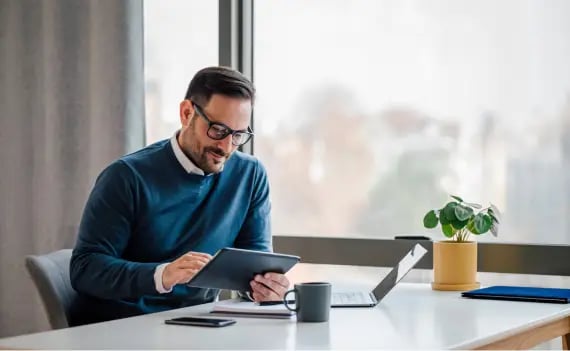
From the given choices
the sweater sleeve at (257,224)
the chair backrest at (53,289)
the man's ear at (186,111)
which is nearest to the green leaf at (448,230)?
the sweater sleeve at (257,224)

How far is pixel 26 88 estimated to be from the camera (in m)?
3.67

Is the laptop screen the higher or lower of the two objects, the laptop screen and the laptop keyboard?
the higher

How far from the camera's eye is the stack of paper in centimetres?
224

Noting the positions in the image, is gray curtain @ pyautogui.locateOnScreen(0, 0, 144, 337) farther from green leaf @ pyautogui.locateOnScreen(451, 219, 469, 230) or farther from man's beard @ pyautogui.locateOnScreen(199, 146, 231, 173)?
green leaf @ pyautogui.locateOnScreen(451, 219, 469, 230)

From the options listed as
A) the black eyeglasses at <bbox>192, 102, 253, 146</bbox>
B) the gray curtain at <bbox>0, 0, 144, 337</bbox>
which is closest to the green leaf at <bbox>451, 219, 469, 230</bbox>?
the black eyeglasses at <bbox>192, 102, 253, 146</bbox>

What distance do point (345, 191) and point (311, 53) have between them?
513 millimetres

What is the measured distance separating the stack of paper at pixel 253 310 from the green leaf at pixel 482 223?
0.81 meters

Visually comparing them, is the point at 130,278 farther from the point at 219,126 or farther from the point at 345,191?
the point at 345,191

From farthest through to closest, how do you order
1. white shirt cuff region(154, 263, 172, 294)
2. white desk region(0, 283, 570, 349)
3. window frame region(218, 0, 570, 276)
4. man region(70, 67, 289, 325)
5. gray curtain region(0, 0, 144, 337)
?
gray curtain region(0, 0, 144, 337), window frame region(218, 0, 570, 276), man region(70, 67, 289, 325), white shirt cuff region(154, 263, 172, 294), white desk region(0, 283, 570, 349)

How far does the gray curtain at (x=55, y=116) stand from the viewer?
139 inches

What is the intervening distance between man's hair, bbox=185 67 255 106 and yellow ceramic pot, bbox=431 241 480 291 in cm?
76

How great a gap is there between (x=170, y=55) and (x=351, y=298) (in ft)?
4.88

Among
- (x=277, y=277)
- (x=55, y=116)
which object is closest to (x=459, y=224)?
(x=277, y=277)

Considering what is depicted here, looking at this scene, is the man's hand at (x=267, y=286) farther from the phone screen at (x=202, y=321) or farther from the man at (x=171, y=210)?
the phone screen at (x=202, y=321)
